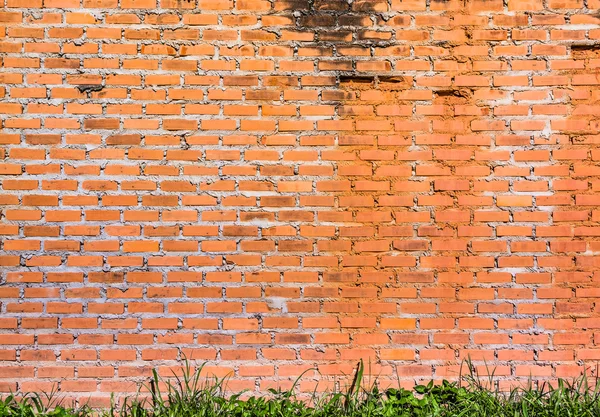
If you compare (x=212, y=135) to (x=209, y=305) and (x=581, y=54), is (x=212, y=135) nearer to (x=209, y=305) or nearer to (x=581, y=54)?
(x=209, y=305)

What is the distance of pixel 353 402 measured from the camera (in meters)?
2.84

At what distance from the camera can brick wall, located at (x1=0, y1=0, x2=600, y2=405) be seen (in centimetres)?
285

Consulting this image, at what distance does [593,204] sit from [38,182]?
308cm

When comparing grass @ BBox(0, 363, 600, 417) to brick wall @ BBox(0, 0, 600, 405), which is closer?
grass @ BBox(0, 363, 600, 417)

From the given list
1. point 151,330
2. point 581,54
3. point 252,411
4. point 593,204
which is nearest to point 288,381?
point 252,411

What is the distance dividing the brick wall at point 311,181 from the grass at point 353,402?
0.09 m

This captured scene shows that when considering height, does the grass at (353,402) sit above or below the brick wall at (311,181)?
below

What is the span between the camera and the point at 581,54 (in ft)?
9.58

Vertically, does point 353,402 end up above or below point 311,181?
below

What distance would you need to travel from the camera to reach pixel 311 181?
9.52 ft

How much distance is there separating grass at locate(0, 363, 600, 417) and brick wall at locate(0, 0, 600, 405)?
0.30ft

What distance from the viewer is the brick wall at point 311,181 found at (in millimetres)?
2852

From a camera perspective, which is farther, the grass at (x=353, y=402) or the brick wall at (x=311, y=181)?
the brick wall at (x=311, y=181)

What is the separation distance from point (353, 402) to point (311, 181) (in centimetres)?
124
